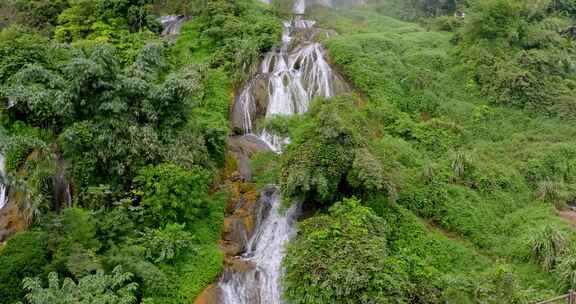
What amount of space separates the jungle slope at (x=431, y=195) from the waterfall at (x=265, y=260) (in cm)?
152

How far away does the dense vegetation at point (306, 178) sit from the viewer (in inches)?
416

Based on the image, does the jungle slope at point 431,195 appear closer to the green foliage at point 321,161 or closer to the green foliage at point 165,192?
the green foliage at point 321,161

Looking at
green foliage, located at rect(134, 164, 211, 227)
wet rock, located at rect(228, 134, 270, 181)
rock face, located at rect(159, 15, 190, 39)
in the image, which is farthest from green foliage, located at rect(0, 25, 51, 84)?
rock face, located at rect(159, 15, 190, 39)

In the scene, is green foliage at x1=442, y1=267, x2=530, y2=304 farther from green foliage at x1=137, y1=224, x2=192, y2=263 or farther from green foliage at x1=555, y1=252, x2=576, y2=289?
green foliage at x1=137, y1=224, x2=192, y2=263

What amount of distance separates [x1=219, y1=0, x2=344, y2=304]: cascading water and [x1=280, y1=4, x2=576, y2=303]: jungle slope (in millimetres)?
1420

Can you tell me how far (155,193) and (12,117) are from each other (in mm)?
7365

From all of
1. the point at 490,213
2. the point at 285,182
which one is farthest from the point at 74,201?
the point at 490,213

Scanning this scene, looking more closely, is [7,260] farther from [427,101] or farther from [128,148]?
[427,101]

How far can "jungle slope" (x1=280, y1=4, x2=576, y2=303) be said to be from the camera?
10539 mm

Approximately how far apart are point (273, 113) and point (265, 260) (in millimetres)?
7930

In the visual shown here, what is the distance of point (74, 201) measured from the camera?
12969 mm

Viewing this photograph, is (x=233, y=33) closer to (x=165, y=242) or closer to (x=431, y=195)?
(x=431, y=195)

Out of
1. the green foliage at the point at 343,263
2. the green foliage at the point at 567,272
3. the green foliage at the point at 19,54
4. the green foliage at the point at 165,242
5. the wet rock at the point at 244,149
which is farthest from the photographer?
the wet rock at the point at 244,149

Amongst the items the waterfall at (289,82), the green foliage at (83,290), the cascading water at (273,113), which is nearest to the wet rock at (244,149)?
the cascading water at (273,113)
